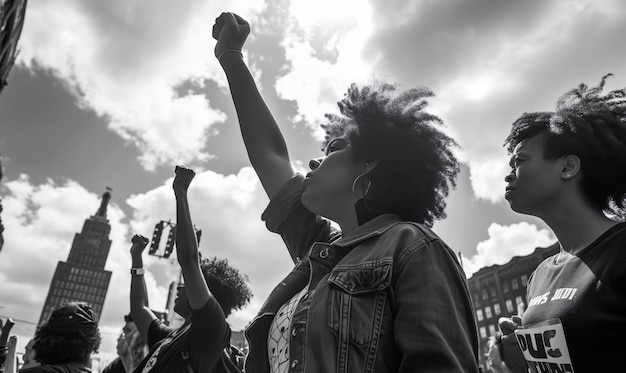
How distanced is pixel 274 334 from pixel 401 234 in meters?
0.64

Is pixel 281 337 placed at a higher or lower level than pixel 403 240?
lower

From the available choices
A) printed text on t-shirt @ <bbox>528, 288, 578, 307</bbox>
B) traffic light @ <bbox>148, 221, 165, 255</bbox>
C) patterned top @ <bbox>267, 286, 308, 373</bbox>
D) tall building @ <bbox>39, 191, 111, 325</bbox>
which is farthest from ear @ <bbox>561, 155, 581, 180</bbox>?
tall building @ <bbox>39, 191, 111, 325</bbox>

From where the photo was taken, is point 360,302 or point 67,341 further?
point 67,341

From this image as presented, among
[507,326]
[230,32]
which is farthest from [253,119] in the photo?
[507,326]

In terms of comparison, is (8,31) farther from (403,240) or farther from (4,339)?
(4,339)

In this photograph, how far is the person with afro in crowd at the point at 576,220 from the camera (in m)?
1.57

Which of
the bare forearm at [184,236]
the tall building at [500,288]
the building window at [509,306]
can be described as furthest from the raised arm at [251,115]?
the building window at [509,306]

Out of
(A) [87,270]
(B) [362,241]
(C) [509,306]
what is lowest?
(B) [362,241]

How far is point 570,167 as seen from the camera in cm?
211

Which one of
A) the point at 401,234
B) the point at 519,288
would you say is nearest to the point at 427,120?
the point at 401,234

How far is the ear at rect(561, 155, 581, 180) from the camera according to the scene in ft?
6.83

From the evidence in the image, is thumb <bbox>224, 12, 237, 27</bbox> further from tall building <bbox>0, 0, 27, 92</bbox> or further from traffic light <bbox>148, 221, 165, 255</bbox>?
traffic light <bbox>148, 221, 165, 255</bbox>

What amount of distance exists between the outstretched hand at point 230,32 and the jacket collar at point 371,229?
142cm

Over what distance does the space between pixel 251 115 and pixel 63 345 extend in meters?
2.88
